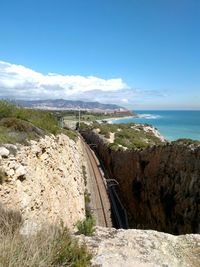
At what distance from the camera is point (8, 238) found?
4.75m

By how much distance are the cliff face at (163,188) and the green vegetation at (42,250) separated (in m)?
8.74

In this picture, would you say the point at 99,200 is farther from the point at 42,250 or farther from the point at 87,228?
the point at 42,250

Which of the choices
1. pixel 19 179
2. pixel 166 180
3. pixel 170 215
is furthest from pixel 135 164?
pixel 19 179

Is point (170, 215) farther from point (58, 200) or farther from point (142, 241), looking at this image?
point (142, 241)

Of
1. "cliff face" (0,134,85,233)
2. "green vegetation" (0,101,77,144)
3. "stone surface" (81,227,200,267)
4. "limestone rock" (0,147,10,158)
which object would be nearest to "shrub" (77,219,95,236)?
"stone surface" (81,227,200,267)

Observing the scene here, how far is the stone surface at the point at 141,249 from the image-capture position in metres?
5.87

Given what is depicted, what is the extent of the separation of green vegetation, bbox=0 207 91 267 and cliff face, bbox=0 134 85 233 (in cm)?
76

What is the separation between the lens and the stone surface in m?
5.87

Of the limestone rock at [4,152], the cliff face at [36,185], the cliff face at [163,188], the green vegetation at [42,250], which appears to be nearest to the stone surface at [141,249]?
the green vegetation at [42,250]

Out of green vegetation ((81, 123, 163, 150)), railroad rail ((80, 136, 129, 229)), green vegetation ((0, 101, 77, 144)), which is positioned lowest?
railroad rail ((80, 136, 129, 229))

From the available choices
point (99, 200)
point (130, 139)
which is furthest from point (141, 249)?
point (130, 139)

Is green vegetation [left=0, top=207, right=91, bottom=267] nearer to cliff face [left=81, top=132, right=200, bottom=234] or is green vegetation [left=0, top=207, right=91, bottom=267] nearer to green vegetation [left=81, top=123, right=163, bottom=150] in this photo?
cliff face [left=81, top=132, right=200, bottom=234]

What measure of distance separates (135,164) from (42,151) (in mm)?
15059

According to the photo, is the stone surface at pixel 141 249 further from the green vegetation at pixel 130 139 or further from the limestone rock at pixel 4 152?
the green vegetation at pixel 130 139
